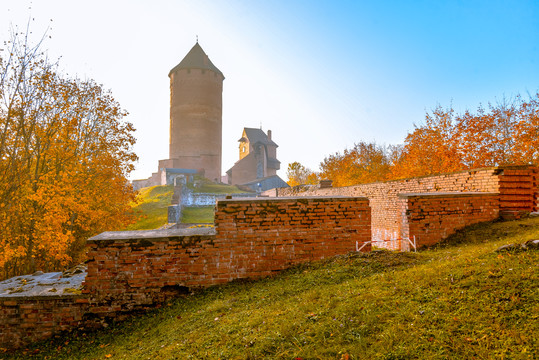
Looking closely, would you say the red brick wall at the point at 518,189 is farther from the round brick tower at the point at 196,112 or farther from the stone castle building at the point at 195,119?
the round brick tower at the point at 196,112

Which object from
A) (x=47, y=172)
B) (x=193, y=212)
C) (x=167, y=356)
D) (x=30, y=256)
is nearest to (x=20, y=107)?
(x=47, y=172)

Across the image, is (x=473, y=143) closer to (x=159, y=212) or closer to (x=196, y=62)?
(x=159, y=212)

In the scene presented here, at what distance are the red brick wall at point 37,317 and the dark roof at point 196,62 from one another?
151ft

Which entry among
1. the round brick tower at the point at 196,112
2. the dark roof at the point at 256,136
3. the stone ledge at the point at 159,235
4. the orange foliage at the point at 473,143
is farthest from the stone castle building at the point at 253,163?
the stone ledge at the point at 159,235

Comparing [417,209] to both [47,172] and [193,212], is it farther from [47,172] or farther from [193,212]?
[193,212]

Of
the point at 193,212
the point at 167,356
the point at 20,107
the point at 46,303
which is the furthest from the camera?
the point at 193,212

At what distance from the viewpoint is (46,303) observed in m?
4.66

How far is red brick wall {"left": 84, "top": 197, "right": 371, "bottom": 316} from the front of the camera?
4.68 m

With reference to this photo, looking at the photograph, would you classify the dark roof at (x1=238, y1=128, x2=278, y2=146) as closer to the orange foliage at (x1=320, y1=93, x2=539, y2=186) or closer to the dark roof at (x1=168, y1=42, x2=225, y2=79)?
the dark roof at (x1=168, y1=42, x2=225, y2=79)

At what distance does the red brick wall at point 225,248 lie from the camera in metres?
4.68

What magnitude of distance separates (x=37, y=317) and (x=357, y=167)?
98.8 ft

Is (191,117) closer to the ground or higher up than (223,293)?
higher up

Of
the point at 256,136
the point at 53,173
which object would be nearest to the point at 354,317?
Result: the point at 53,173

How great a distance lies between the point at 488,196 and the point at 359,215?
326cm
